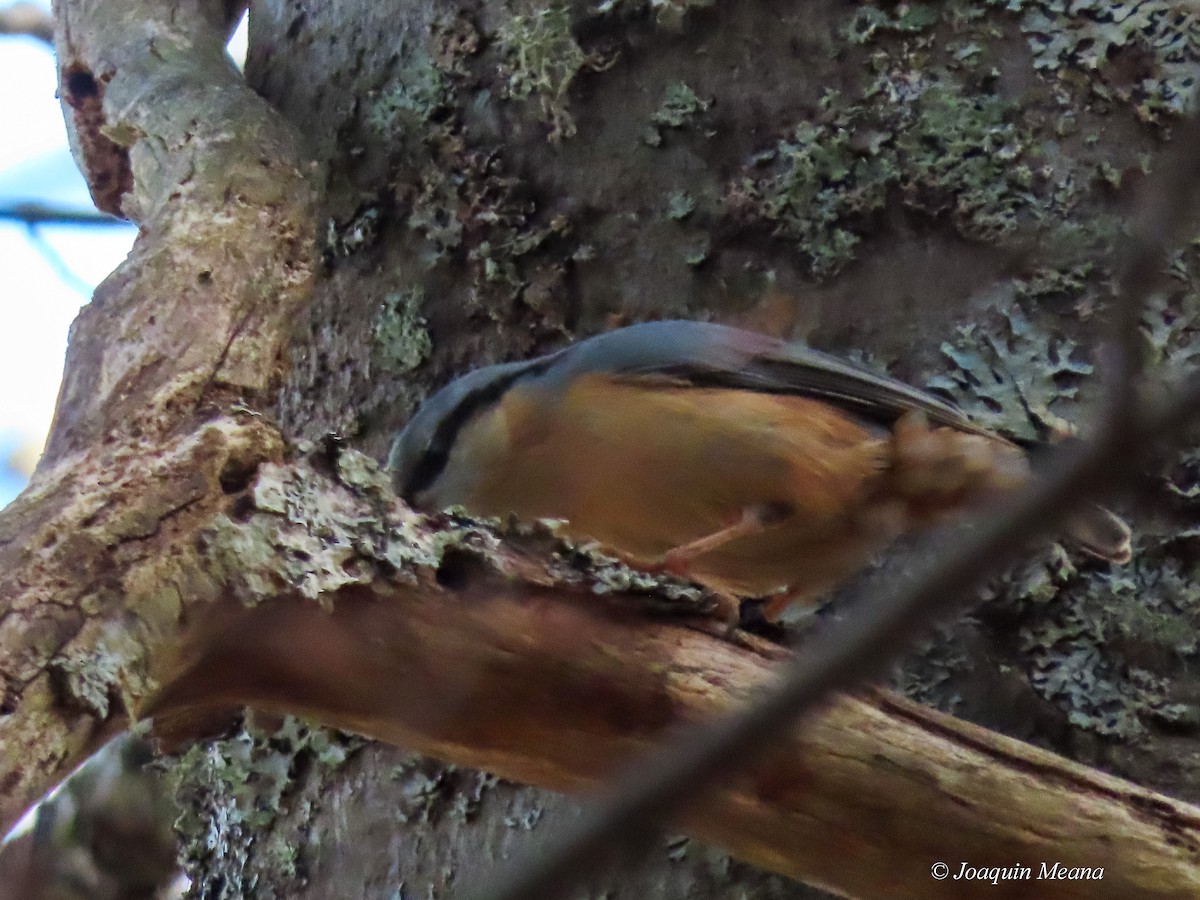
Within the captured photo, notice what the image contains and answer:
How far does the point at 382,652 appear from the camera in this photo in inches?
49.3

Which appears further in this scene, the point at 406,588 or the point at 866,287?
the point at 866,287

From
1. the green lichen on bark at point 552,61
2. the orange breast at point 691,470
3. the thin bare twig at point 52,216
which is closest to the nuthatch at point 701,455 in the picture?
the orange breast at point 691,470

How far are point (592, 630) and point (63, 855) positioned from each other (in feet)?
3.88

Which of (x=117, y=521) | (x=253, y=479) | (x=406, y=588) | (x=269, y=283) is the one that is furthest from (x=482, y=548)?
(x=269, y=283)

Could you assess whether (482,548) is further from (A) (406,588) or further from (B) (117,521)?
(B) (117,521)

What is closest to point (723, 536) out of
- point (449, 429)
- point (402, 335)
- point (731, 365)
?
point (731, 365)

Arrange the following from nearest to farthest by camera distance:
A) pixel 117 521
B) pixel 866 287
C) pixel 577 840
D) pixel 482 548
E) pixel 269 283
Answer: pixel 577 840 < pixel 117 521 < pixel 482 548 < pixel 269 283 < pixel 866 287

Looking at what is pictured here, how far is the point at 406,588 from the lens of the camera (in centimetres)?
126

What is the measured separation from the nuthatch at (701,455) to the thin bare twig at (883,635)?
1456mm

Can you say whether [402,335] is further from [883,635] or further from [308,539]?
[883,635]

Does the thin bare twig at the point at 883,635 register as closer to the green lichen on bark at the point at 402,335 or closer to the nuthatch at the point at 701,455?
the nuthatch at the point at 701,455

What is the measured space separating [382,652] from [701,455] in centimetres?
84

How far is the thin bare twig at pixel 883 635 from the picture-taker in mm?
442

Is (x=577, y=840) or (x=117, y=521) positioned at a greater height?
(x=117, y=521)
